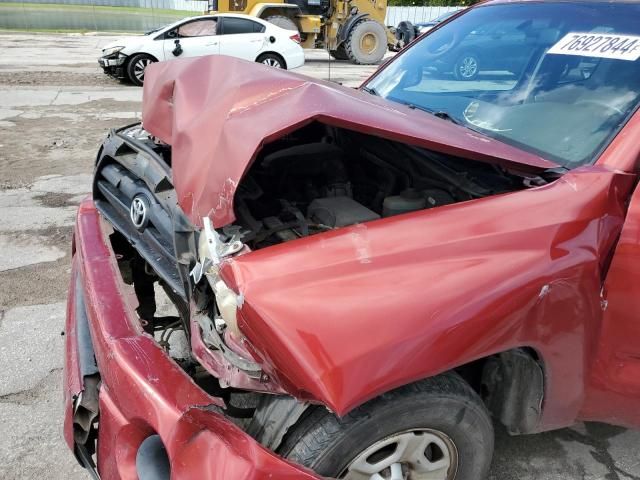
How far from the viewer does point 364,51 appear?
58.7 ft

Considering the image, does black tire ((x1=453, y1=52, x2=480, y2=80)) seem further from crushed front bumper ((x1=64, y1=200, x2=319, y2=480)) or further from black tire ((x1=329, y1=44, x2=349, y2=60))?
black tire ((x1=329, y1=44, x2=349, y2=60))

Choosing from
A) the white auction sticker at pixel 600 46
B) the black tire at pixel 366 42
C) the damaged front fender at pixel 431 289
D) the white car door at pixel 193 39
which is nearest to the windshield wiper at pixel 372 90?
the white auction sticker at pixel 600 46

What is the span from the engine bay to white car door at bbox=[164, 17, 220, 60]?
998cm

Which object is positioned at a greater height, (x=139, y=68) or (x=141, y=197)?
(x=141, y=197)

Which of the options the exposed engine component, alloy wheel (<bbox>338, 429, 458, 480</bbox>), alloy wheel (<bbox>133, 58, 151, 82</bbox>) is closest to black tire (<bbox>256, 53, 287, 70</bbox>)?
alloy wheel (<bbox>133, 58, 151, 82</bbox>)

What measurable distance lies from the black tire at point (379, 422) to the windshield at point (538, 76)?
3.04 feet

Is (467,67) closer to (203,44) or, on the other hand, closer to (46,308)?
(46,308)

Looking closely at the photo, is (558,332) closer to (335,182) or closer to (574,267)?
(574,267)

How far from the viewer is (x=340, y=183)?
8.45ft

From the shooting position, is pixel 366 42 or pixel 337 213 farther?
pixel 366 42

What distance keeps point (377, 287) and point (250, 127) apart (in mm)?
700

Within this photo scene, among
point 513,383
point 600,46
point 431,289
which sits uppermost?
point 600,46

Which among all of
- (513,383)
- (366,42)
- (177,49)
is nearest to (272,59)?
(177,49)

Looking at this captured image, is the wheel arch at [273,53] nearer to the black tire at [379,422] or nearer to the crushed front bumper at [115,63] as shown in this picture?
the crushed front bumper at [115,63]
